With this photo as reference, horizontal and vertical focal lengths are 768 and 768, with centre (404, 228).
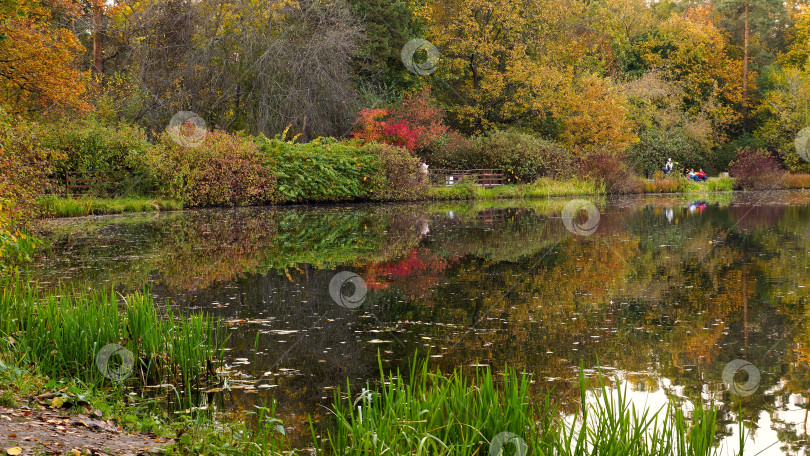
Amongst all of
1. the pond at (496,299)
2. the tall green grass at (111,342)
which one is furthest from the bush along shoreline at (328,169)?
the tall green grass at (111,342)

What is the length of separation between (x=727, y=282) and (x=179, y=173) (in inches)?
877

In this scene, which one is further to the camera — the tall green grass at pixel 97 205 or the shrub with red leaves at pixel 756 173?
the shrub with red leaves at pixel 756 173

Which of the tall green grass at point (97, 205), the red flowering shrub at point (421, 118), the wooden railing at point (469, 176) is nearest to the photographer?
the tall green grass at point (97, 205)

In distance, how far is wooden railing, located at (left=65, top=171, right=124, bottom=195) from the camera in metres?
27.7

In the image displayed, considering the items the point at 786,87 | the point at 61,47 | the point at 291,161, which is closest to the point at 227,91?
the point at 291,161

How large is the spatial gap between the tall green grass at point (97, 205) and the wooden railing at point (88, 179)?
788 mm

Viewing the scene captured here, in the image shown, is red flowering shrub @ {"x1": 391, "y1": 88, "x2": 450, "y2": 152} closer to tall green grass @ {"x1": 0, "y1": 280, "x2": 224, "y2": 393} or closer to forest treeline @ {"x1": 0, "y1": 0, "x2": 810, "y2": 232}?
forest treeline @ {"x1": 0, "y1": 0, "x2": 810, "y2": 232}

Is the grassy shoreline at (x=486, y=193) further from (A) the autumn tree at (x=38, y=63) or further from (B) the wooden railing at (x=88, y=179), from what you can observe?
(A) the autumn tree at (x=38, y=63)

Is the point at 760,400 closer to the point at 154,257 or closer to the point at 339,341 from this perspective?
the point at 339,341

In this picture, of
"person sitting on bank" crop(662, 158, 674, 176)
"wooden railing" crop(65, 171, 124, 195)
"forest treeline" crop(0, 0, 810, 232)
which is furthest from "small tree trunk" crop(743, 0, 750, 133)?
"wooden railing" crop(65, 171, 124, 195)

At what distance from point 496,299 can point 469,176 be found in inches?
1126

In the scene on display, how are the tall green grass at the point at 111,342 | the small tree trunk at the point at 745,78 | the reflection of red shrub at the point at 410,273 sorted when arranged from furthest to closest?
the small tree trunk at the point at 745,78 → the reflection of red shrub at the point at 410,273 → the tall green grass at the point at 111,342

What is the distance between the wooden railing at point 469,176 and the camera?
39188mm

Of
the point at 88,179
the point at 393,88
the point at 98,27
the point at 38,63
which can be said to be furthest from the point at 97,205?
the point at 393,88
